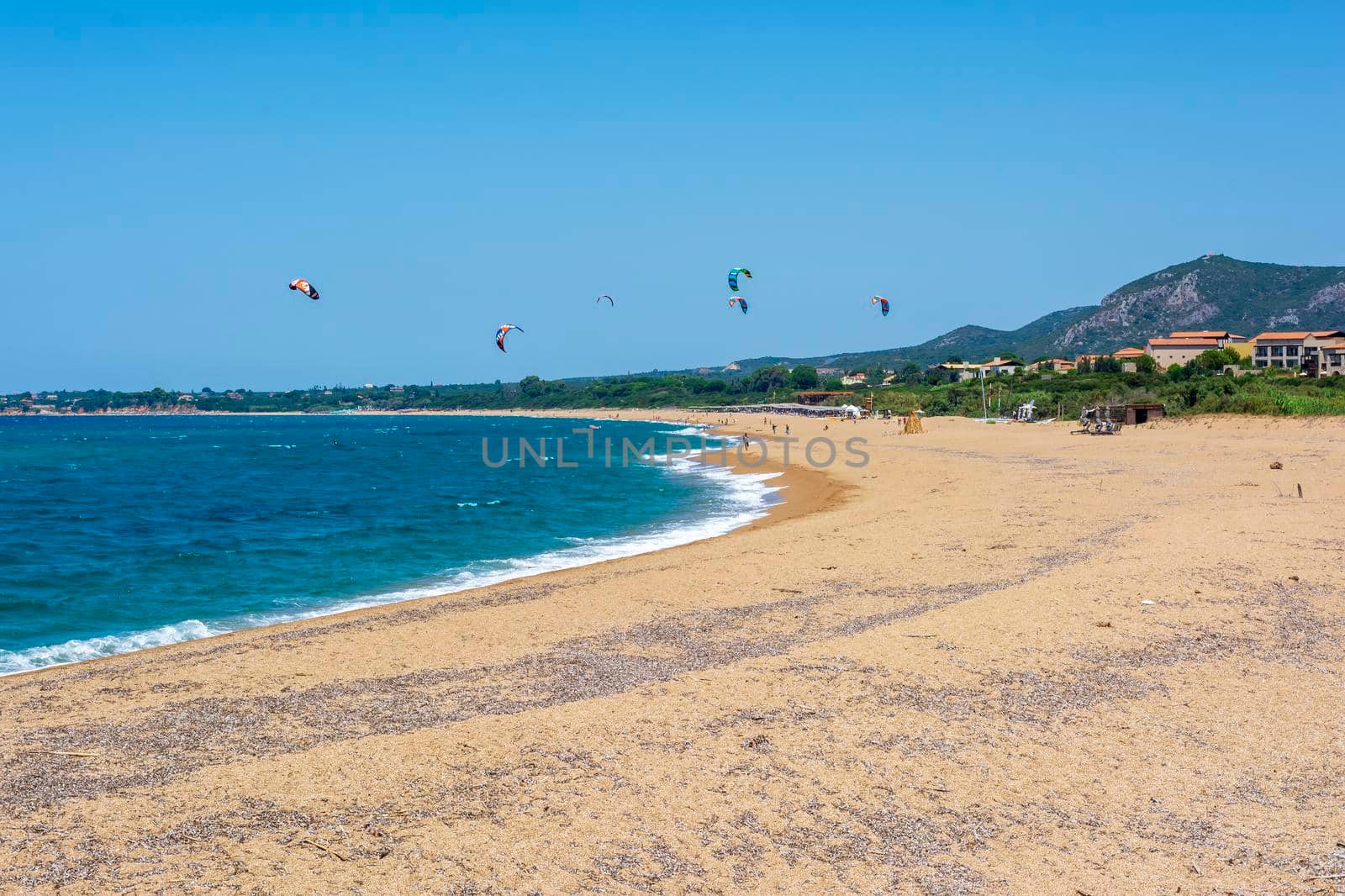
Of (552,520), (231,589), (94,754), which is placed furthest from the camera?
(552,520)

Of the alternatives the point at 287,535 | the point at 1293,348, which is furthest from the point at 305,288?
the point at 1293,348

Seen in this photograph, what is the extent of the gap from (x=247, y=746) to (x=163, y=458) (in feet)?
216

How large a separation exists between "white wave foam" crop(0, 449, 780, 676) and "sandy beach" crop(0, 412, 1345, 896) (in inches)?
45.0

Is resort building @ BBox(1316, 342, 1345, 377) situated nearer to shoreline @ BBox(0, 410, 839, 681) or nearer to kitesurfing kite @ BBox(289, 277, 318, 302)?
shoreline @ BBox(0, 410, 839, 681)

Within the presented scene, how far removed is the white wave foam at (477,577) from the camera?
12961mm

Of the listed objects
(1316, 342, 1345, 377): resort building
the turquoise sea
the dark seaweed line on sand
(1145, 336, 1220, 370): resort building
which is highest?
(1145, 336, 1220, 370): resort building

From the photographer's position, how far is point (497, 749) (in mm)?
7176

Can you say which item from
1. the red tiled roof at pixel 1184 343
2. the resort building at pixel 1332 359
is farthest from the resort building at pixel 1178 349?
the resort building at pixel 1332 359

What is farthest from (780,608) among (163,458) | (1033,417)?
(163,458)

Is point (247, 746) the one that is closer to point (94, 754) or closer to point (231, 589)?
point (94, 754)

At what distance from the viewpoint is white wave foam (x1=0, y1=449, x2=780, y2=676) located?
13.0 m

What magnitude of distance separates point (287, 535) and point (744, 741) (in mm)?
20793

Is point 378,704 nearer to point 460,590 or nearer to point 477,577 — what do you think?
point 460,590

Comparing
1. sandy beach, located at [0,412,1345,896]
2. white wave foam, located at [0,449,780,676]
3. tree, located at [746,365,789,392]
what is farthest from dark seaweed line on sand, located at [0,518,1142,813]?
tree, located at [746,365,789,392]
